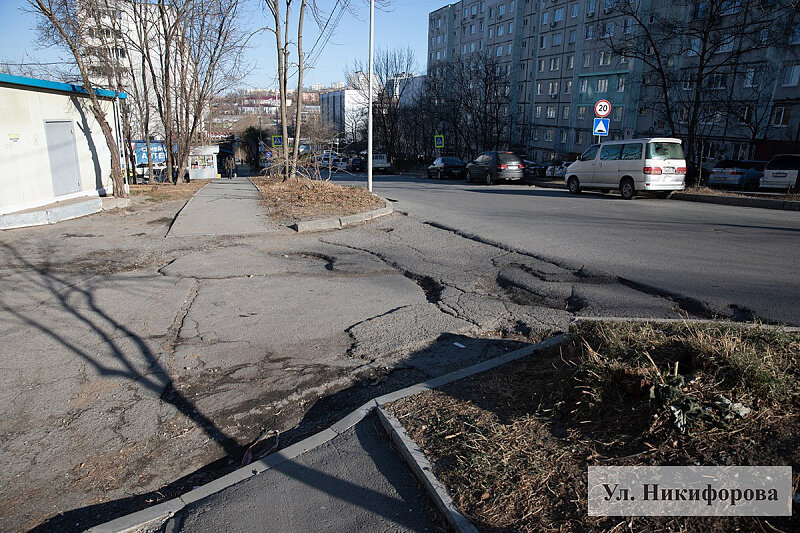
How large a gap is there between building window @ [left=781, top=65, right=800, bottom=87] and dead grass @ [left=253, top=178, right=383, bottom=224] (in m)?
33.8

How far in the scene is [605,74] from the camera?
163ft

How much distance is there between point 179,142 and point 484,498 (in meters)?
30.3

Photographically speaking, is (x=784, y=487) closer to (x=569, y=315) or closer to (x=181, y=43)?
(x=569, y=315)

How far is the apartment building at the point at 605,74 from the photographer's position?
3391 cm

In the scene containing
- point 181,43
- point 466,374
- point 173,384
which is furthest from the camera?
point 181,43

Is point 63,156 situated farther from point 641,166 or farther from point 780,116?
point 780,116

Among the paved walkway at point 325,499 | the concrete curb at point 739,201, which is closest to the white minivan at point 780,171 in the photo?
the concrete curb at point 739,201

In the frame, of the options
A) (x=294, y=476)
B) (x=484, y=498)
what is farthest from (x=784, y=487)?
(x=294, y=476)

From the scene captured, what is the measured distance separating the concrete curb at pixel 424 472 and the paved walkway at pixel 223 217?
8460 millimetres

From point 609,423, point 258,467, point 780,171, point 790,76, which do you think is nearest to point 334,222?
point 258,467

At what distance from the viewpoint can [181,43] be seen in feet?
85.0

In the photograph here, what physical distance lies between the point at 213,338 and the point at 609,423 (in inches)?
156

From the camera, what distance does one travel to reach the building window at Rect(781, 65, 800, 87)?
112 ft

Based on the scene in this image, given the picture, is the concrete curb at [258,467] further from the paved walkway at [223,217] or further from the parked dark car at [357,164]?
the parked dark car at [357,164]
